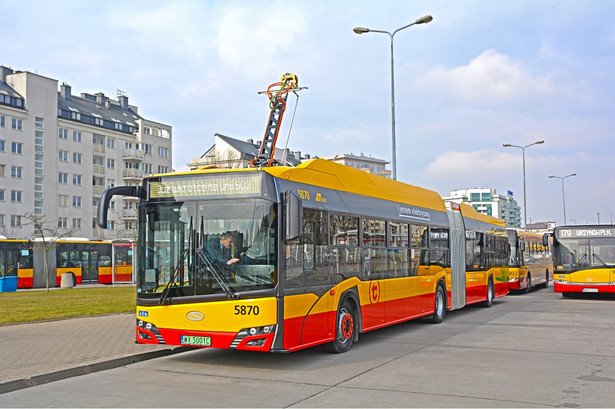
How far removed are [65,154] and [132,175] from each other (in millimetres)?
10644

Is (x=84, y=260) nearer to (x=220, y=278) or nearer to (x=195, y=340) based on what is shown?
(x=195, y=340)

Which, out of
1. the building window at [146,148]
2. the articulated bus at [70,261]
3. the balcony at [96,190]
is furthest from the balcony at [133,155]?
the articulated bus at [70,261]

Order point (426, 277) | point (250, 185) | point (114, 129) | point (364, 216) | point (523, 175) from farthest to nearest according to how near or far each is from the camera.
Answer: point (114, 129) < point (523, 175) < point (426, 277) < point (364, 216) < point (250, 185)

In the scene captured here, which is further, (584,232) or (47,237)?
(47,237)

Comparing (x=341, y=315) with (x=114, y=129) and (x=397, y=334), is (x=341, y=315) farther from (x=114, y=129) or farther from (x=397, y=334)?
(x=114, y=129)

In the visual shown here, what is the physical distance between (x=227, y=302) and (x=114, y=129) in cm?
7745

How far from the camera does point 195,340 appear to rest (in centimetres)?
970

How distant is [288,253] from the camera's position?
9773mm

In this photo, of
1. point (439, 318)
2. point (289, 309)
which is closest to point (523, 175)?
point (439, 318)

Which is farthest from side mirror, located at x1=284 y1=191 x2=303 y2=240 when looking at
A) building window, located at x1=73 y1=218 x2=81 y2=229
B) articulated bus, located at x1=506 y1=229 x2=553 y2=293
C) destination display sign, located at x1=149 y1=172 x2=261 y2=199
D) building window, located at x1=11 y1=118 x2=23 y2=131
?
building window, located at x1=73 y1=218 x2=81 y2=229

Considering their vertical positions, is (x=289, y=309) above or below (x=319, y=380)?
above

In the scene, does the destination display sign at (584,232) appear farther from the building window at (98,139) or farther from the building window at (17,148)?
the building window at (98,139)

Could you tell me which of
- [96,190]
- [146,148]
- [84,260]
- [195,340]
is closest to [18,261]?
[84,260]

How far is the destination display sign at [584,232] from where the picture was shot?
80.8 feet
